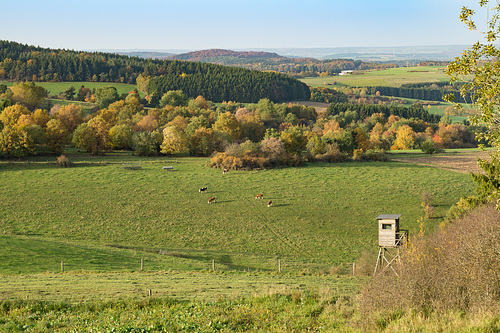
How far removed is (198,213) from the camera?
50.0 metres

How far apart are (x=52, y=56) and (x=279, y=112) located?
11217 cm

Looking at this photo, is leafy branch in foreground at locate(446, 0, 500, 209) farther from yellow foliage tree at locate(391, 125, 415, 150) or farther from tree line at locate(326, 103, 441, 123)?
tree line at locate(326, 103, 441, 123)

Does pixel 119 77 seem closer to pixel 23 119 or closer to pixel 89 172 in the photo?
pixel 23 119

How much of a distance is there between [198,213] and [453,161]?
5532cm

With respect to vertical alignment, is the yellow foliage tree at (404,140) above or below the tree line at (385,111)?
below

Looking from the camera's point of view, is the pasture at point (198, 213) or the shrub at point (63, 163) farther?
the shrub at point (63, 163)

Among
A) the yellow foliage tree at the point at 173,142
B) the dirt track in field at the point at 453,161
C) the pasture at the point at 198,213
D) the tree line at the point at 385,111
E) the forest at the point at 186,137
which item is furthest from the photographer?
the tree line at the point at 385,111

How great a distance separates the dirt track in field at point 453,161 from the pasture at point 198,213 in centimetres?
484

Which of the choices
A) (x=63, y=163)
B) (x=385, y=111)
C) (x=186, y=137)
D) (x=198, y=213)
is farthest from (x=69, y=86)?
(x=198, y=213)

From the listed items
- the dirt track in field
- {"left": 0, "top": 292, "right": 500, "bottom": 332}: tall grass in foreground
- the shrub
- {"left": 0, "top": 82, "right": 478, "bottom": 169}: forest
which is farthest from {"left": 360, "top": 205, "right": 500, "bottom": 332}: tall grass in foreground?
the dirt track in field

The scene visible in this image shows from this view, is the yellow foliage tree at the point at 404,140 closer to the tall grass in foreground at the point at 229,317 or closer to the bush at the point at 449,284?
the tall grass in foreground at the point at 229,317

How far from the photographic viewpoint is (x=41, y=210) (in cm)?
4866

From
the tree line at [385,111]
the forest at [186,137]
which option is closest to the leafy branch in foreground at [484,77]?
the forest at [186,137]

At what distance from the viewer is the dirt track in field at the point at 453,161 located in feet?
250
